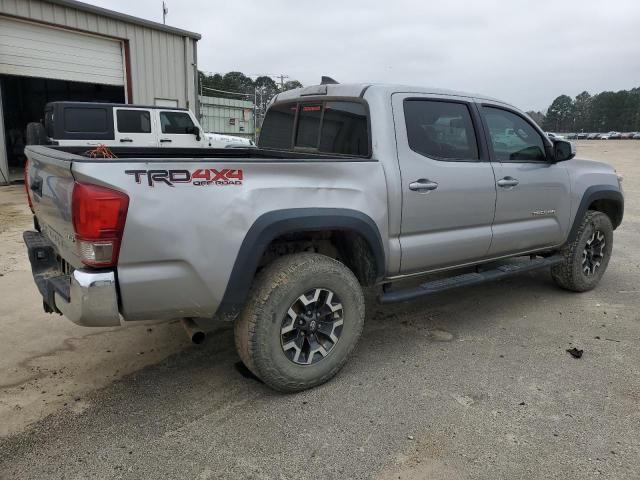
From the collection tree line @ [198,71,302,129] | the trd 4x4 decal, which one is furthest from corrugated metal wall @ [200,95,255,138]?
the trd 4x4 decal

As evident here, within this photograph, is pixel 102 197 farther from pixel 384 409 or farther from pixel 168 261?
pixel 384 409

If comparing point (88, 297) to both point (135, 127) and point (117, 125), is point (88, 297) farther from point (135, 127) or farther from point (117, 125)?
point (135, 127)

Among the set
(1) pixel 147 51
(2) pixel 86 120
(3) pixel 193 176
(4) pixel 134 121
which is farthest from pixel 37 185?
(1) pixel 147 51

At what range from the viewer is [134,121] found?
11945mm

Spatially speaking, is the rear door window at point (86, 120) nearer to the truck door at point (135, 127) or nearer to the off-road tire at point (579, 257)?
the truck door at point (135, 127)

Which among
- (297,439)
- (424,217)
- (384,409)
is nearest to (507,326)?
(424,217)

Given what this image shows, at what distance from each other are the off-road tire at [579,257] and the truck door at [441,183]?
1.45m

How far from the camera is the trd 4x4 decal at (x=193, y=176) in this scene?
95.6 inches

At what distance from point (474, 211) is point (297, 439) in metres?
2.16

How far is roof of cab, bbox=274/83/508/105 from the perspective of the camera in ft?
11.5

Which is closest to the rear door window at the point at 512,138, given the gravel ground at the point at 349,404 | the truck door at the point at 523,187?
the truck door at the point at 523,187

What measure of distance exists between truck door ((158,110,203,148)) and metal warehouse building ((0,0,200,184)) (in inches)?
116

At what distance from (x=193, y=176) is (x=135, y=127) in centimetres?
1042

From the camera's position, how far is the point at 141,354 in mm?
3654
